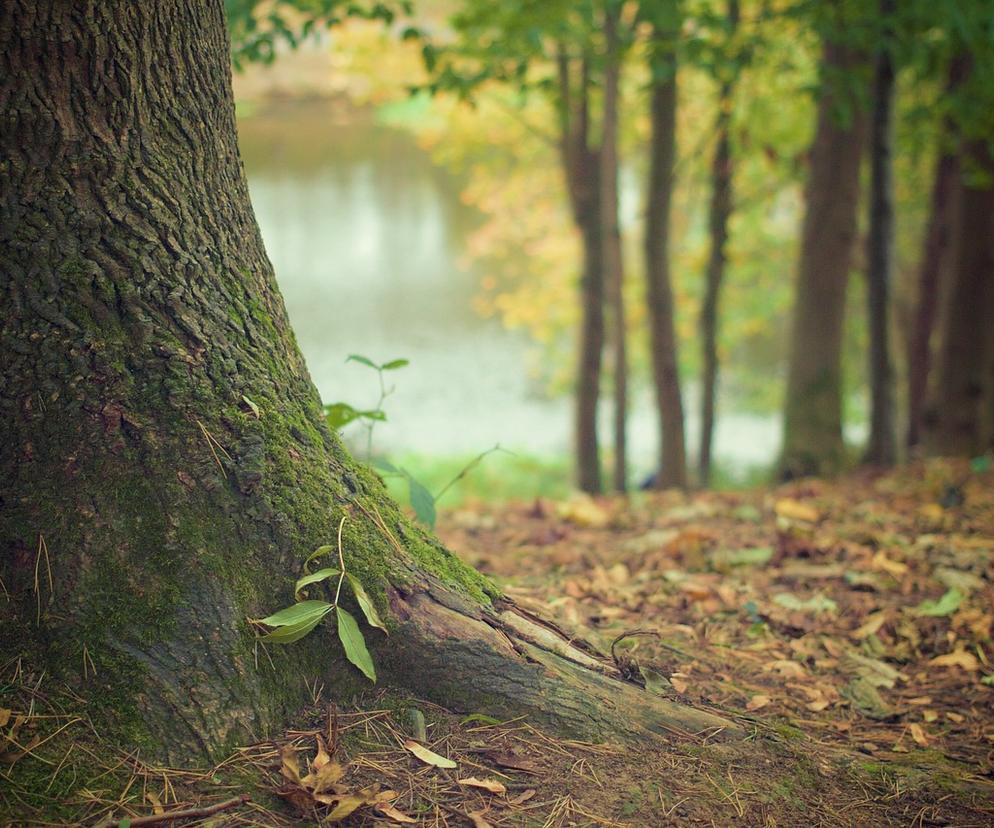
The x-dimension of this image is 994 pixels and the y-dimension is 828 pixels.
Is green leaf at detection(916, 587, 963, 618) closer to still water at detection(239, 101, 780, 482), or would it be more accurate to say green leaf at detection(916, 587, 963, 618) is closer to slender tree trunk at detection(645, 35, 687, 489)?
slender tree trunk at detection(645, 35, 687, 489)

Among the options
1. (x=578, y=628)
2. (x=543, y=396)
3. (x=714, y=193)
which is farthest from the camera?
(x=543, y=396)

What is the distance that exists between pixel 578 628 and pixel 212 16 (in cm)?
164

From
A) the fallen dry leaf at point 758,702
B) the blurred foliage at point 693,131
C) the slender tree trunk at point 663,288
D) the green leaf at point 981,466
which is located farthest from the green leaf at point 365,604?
the slender tree trunk at point 663,288

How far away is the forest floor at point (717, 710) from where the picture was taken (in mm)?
1685

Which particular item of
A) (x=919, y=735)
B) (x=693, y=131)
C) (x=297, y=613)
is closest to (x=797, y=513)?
(x=919, y=735)

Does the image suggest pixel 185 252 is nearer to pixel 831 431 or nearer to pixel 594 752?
pixel 594 752

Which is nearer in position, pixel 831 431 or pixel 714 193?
pixel 831 431

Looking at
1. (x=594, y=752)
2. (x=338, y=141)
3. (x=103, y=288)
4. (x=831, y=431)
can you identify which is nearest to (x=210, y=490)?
(x=103, y=288)

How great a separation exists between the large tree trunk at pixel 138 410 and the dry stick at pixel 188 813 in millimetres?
127

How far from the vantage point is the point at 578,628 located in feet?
7.43

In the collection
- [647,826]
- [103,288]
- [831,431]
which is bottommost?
[831,431]

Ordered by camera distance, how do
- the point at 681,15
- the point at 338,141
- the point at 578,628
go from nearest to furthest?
the point at 578,628 < the point at 681,15 < the point at 338,141

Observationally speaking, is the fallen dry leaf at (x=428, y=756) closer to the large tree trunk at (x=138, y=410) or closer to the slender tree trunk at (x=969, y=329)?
the large tree trunk at (x=138, y=410)

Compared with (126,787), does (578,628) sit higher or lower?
lower
